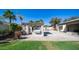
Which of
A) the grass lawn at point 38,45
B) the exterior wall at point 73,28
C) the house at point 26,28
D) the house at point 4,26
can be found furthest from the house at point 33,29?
the exterior wall at point 73,28

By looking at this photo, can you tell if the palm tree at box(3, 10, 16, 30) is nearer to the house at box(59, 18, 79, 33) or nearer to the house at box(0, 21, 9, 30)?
the house at box(0, 21, 9, 30)

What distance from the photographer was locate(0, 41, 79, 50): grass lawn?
166 inches

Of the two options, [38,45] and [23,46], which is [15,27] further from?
[38,45]

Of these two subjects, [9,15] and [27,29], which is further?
[27,29]

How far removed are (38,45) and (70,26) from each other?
693 millimetres

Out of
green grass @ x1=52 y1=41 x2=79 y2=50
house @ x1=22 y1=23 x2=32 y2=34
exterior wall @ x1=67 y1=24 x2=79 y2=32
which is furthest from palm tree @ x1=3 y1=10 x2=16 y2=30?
exterior wall @ x1=67 y1=24 x2=79 y2=32

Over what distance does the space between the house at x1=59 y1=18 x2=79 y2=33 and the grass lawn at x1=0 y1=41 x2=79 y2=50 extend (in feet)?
0.83

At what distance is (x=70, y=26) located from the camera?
4.31 m

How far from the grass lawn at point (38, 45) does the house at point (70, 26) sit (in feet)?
0.83

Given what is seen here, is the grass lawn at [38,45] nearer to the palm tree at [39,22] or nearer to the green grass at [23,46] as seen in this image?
the green grass at [23,46]

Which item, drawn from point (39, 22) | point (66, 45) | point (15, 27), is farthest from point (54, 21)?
point (15, 27)

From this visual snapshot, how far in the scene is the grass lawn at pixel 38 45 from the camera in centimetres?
422
